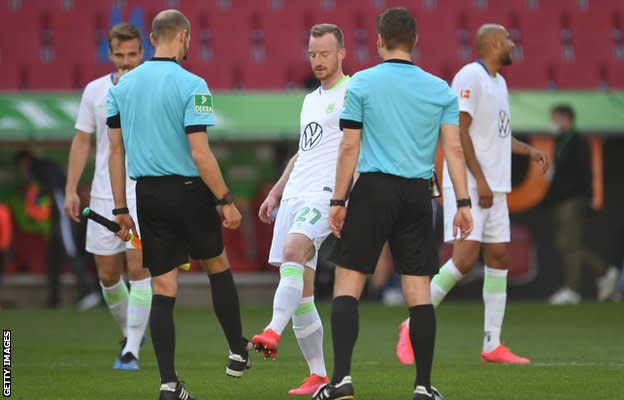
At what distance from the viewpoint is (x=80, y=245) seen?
16.5 metres

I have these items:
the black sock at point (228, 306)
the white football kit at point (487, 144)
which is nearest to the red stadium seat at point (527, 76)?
the white football kit at point (487, 144)

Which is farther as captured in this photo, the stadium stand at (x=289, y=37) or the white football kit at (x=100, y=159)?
the stadium stand at (x=289, y=37)

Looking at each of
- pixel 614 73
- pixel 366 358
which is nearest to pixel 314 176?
pixel 366 358

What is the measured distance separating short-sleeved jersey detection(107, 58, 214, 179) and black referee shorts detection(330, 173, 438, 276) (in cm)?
87

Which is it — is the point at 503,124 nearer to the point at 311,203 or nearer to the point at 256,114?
the point at 311,203

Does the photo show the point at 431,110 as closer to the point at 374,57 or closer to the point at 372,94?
the point at 372,94

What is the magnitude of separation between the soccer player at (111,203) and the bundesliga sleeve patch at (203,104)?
2.34m

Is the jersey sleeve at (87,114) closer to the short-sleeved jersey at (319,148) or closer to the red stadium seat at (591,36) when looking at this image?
the short-sleeved jersey at (319,148)

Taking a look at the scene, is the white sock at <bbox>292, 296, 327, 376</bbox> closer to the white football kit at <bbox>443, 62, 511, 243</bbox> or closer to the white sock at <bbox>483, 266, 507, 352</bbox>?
the white football kit at <bbox>443, 62, 511, 243</bbox>

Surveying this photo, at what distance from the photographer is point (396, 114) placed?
21.3ft

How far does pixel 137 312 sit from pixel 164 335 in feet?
7.44

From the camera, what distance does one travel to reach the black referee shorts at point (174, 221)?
266 inches

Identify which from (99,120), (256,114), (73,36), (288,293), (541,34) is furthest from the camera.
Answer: (541,34)

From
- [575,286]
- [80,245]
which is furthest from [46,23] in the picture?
[575,286]
